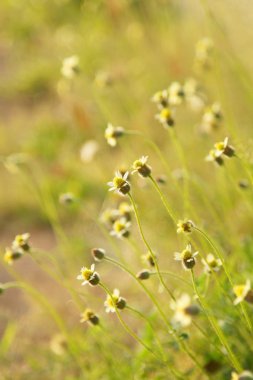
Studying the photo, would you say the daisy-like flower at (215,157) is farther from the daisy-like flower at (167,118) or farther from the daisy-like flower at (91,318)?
the daisy-like flower at (91,318)

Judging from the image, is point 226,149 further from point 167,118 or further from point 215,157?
point 167,118

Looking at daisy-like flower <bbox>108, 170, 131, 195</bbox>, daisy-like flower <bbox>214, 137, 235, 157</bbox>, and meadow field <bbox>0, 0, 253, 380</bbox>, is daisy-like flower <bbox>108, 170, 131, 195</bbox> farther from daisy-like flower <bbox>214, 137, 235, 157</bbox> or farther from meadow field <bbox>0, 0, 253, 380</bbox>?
daisy-like flower <bbox>214, 137, 235, 157</bbox>

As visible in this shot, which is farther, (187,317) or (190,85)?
(190,85)

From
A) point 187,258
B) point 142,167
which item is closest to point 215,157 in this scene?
point 142,167

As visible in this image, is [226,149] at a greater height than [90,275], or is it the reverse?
[226,149]

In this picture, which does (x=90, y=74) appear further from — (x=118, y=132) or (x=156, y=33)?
(x=118, y=132)

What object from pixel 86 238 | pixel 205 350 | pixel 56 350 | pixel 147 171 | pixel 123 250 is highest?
pixel 86 238

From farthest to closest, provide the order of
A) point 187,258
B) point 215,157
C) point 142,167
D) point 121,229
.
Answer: point 121,229 < point 215,157 < point 142,167 < point 187,258

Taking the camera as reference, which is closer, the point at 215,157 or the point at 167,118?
the point at 215,157

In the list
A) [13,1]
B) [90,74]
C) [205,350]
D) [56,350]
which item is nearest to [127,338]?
[56,350]
